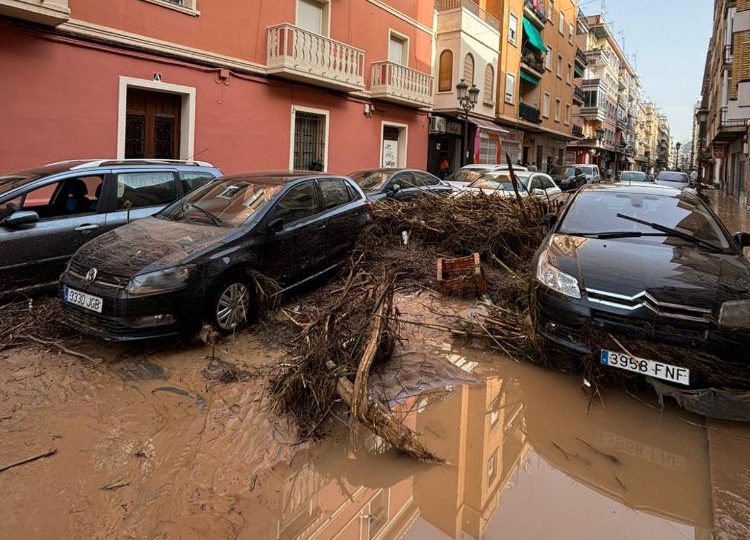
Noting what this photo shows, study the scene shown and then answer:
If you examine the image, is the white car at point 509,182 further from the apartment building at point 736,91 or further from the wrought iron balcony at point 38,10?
the apartment building at point 736,91

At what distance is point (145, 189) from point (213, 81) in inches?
268

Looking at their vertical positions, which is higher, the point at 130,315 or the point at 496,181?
the point at 496,181

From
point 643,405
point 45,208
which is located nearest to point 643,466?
point 643,405

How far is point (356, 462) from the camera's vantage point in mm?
2918

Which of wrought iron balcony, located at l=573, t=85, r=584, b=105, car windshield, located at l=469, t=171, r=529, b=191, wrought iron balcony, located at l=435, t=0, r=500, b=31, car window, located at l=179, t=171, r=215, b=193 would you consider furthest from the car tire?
wrought iron balcony, located at l=573, t=85, r=584, b=105

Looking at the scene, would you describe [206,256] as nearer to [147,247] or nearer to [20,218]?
[147,247]

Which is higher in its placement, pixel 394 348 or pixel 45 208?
pixel 45 208

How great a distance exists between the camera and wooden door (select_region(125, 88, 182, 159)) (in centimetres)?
1089

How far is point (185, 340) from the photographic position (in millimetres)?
4562

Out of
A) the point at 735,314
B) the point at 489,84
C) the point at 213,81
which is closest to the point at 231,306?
the point at 735,314

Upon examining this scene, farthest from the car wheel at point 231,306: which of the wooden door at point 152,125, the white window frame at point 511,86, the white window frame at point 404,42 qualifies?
the white window frame at point 511,86

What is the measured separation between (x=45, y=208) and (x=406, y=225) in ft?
15.9

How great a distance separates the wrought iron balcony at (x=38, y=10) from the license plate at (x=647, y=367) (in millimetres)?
9963

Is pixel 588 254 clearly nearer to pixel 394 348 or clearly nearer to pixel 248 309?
pixel 394 348
